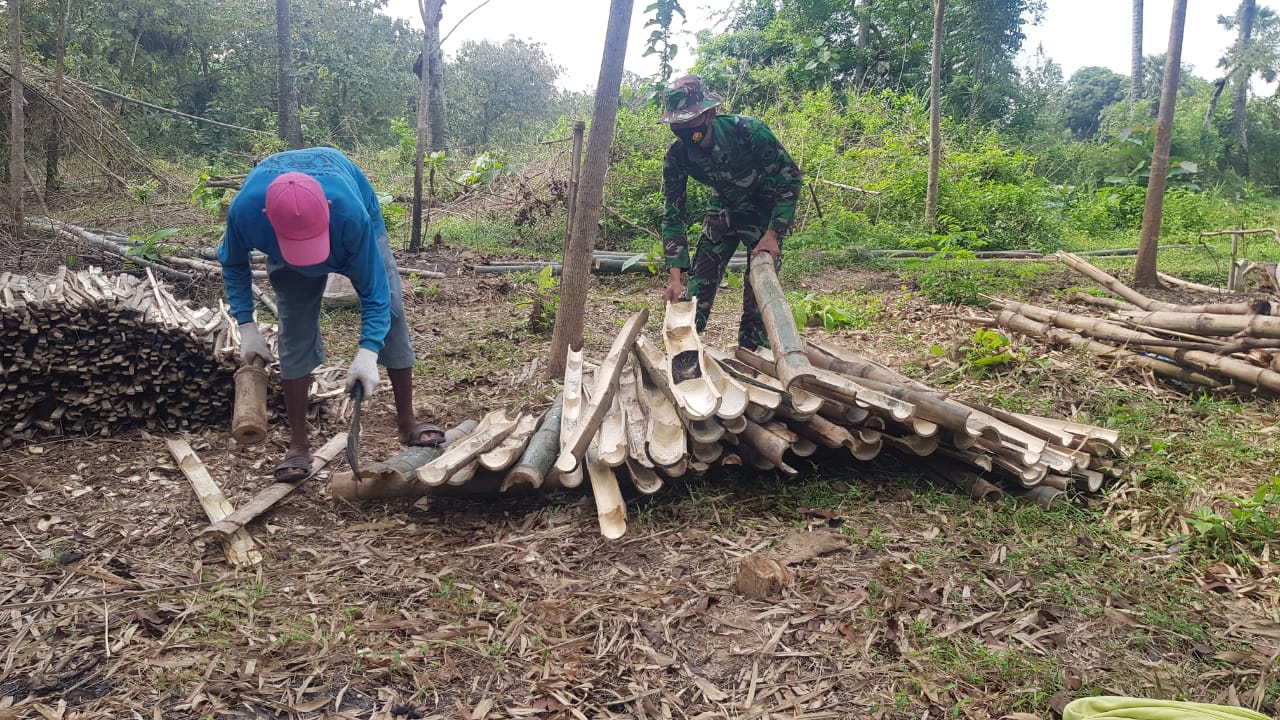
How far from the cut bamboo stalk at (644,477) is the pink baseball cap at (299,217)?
5.08ft

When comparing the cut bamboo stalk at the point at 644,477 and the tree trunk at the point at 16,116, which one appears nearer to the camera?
the cut bamboo stalk at the point at 644,477

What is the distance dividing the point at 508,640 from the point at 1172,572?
95.2 inches

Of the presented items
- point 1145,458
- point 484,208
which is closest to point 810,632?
point 1145,458

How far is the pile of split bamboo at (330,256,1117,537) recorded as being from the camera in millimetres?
3188

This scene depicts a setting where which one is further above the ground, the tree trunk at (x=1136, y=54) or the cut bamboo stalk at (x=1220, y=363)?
the tree trunk at (x=1136, y=54)

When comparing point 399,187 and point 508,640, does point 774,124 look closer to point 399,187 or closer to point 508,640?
point 399,187

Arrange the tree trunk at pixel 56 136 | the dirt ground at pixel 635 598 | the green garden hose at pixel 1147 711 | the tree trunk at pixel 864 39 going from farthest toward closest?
the tree trunk at pixel 864 39
the tree trunk at pixel 56 136
the dirt ground at pixel 635 598
the green garden hose at pixel 1147 711

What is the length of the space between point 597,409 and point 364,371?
3.42 ft

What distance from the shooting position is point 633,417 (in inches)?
142

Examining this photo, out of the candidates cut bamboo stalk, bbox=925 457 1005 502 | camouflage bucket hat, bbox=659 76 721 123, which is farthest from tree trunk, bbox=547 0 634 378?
cut bamboo stalk, bbox=925 457 1005 502

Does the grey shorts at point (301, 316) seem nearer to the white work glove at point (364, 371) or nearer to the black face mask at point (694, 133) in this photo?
the white work glove at point (364, 371)

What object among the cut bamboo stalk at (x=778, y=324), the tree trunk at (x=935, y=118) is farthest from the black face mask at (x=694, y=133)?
the tree trunk at (x=935, y=118)

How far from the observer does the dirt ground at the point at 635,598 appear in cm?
221

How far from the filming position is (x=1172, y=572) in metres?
2.73
